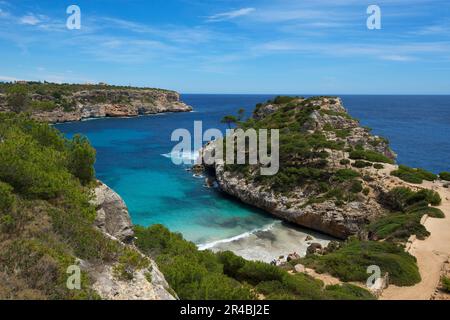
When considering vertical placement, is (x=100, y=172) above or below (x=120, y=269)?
below

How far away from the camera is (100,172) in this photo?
156 feet

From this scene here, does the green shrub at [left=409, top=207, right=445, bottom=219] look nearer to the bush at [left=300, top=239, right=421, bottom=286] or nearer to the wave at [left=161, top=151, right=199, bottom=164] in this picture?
the bush at [left=300, top=239, right=421, bottom=286]

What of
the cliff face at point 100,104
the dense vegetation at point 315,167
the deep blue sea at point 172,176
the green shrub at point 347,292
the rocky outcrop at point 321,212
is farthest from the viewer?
the cliff face at point 100,104

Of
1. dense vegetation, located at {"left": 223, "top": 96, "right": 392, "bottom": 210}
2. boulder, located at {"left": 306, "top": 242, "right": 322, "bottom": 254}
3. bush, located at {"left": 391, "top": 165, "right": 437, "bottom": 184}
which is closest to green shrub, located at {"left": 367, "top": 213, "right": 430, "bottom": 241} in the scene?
boulder, located at {"left": 306, "top": 242, "right": 322, "bottom": 254}

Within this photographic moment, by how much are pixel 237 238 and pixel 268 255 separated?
359cm

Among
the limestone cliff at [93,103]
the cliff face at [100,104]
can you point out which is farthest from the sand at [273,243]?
the cliff face at [100,104]

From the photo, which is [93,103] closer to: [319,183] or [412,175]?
[319,183]

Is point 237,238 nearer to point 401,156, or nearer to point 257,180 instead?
point 257,180

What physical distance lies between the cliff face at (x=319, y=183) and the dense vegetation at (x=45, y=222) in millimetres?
21979

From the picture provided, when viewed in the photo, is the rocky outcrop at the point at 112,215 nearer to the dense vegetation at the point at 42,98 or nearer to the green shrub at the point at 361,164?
the green shrub at the point at 361,164

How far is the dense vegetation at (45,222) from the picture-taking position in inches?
296

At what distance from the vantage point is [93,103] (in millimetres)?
111875

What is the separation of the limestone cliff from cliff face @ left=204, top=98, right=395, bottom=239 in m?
59.5

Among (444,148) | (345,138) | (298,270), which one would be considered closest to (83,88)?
(345,138)
